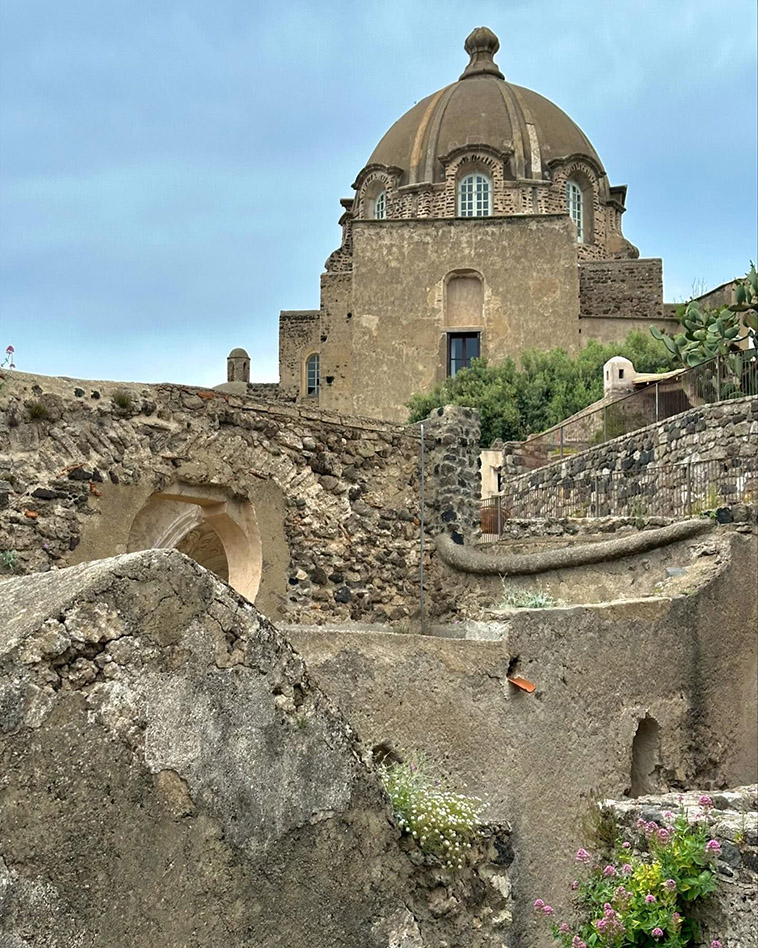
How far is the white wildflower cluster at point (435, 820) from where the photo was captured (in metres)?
4.71

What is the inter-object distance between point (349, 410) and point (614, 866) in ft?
90.9

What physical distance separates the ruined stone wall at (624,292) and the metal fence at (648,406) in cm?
1622

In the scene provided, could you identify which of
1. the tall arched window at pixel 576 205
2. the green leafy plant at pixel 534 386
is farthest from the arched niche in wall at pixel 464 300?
the tall arched window at pixel 576 205

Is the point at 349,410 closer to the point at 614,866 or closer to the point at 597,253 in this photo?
the point at 597,253

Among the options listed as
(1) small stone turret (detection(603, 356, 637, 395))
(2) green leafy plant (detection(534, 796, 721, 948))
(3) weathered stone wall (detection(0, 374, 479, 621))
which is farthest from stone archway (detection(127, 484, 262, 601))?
(1) small stone turret (detection(603, 356, 637, 395))

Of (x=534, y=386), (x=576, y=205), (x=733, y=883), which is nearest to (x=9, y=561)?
(x=733, y=883)

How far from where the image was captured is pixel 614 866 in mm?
6555

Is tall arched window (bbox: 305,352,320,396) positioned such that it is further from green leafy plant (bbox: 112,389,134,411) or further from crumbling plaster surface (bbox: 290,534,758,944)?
green leafy plant (bbox: 112,389,134,411)

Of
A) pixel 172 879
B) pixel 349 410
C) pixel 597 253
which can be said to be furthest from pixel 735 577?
pixel 597 253

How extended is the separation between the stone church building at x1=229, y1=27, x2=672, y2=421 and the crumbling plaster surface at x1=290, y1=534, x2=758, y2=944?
2259 centimetres

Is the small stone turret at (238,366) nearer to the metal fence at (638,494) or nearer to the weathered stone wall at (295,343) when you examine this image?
the weathered stone wall at (295,343)

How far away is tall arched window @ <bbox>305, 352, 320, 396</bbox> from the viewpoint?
125ft

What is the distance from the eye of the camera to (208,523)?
972 cm

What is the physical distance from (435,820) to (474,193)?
3378 centimetres
